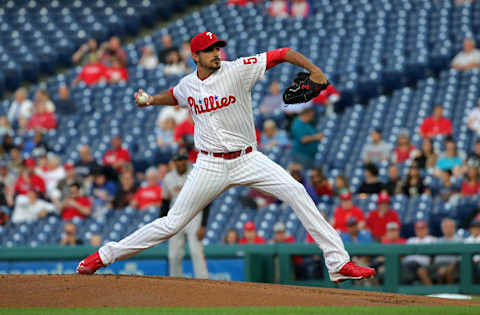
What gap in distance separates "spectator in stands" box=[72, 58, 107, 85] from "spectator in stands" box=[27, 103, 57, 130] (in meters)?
1.08

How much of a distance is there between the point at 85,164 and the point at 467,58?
560 centimetres

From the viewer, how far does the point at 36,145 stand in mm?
13281

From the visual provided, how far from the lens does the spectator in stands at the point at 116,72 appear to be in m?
14.9

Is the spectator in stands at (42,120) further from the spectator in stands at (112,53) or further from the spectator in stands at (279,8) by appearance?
the spectator in stands at (279,8)

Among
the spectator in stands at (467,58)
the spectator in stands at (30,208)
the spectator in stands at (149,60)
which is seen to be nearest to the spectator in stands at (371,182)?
the spectator in stands at (467,58)

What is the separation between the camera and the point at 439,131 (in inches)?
432

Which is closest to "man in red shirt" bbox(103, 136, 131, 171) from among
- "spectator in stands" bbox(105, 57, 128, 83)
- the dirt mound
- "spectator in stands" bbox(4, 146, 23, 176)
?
"spectator in stands" bbox(4, 146, 23, 176)

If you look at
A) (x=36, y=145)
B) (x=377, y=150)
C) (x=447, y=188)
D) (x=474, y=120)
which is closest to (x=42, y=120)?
(x=36, y=145)

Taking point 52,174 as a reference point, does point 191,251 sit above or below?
below

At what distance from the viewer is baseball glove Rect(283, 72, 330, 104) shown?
5262 millimetres

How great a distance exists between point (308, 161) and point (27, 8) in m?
9.54

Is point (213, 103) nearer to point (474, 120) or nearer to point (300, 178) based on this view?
point (300, 178)

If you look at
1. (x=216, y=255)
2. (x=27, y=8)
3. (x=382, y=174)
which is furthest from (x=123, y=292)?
(x=27, y=8)

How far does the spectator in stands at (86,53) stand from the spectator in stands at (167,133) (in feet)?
10.8
